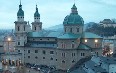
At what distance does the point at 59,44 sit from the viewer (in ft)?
199

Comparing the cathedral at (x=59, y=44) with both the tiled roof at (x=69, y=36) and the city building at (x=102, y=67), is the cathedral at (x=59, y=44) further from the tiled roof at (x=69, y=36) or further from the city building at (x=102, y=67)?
the city building at (x=102, y=67)

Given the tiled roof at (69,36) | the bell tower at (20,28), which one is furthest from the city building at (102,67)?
the bell tower at (20,28)

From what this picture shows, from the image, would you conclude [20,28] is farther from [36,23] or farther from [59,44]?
[59,44]

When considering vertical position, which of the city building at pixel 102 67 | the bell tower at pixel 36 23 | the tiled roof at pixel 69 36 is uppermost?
the bell tower at pixel 36 23

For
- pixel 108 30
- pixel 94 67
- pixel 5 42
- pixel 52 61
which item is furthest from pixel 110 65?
pixel 108 30

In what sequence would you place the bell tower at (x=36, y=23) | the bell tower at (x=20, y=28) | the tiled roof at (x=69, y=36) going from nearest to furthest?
the tiled roof at (x=69, y=36) → the bell tower at (x=20, y=28) → the bell tower at (x=36, y=23)

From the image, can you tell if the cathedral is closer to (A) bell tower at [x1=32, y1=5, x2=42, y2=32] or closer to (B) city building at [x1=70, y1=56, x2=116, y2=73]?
(A) bell tower at [x1=32, y1=5, x2=42, y2=32]

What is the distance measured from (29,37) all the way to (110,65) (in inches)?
1097

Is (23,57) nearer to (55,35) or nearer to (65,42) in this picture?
(55,35)

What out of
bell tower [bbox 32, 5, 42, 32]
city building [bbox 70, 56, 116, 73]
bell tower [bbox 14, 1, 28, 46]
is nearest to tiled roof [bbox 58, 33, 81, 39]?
bell tower [bbox 14, 1, 28, 46]

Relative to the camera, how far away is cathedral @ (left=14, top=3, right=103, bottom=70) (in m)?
60.0

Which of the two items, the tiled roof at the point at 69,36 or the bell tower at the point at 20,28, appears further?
the bell tower at the point at 20,28

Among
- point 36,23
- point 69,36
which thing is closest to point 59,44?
point 69,36

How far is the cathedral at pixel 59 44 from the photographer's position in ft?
197
